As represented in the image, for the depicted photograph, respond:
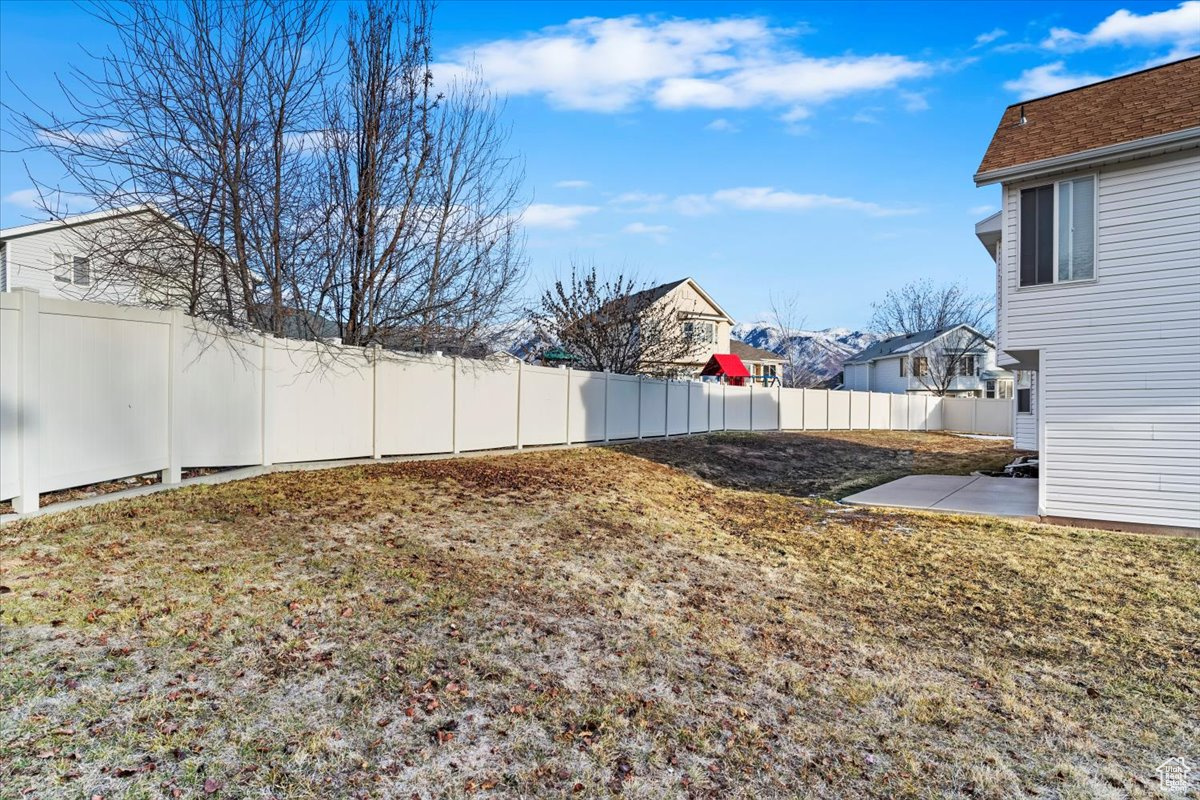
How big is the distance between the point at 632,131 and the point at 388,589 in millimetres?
11439

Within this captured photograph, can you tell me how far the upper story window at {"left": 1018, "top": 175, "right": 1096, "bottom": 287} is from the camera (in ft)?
28.1

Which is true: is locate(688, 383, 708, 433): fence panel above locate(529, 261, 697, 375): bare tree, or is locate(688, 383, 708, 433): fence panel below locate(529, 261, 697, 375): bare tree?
below

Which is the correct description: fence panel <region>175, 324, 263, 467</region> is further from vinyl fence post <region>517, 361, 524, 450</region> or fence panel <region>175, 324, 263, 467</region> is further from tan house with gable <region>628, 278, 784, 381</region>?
tan house with gable <region>628, 278, 784, 381</region>

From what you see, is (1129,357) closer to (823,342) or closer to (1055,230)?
(1055,230)

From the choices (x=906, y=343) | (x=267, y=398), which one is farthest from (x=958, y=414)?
(x=267, y=398)

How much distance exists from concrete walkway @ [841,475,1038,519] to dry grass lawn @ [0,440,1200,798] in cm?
255

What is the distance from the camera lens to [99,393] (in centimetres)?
567

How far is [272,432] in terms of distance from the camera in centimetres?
799

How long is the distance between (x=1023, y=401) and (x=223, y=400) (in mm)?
19146

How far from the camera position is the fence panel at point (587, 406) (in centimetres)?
1377

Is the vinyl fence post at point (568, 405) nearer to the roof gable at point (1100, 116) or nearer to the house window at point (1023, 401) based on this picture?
the roof gable at point (1100, 116)

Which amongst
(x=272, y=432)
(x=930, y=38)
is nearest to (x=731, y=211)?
(x=930, y=38)

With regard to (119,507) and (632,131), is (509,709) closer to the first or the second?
(119,507)

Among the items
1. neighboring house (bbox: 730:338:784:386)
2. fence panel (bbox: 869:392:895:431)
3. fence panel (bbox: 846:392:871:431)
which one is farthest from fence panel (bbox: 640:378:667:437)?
neighboring house (bbox: 730:338:784:386)
